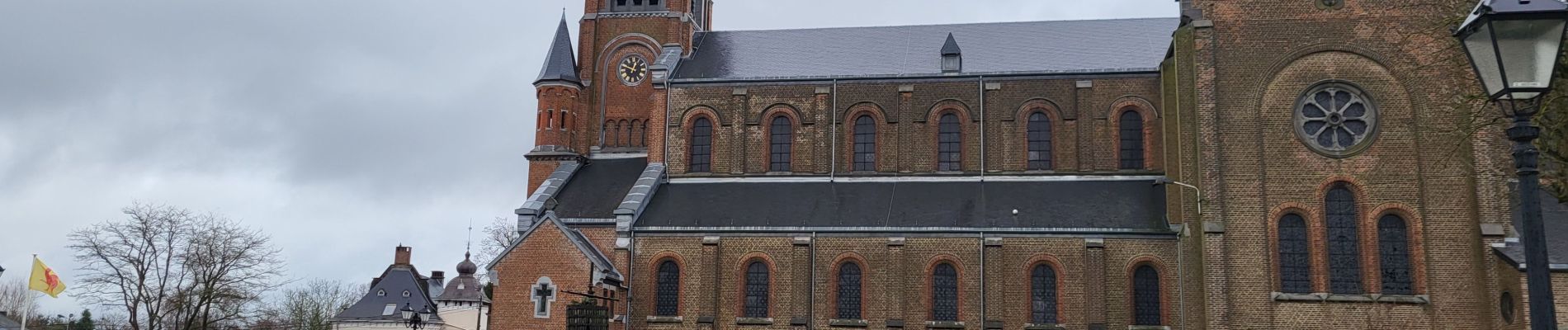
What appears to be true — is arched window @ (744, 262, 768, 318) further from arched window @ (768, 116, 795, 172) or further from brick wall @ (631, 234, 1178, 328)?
arched window @ (768, 116, 795, 172)

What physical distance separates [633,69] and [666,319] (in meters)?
10.3

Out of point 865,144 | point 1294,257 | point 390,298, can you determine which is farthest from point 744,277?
point 390,298

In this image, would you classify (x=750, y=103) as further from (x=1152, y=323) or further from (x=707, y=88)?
(x=1152, y=323)

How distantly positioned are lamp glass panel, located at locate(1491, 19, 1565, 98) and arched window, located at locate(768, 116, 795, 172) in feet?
86.5

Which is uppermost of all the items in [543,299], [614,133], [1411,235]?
[614,133]

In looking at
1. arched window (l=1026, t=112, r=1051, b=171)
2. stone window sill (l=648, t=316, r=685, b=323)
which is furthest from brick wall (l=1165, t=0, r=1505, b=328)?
stone window sill (l=648, t=316, r=685, b=323)

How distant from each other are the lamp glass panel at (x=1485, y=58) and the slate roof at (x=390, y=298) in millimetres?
60450

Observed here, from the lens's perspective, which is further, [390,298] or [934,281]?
[390,298]

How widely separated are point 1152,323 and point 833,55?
12640mm

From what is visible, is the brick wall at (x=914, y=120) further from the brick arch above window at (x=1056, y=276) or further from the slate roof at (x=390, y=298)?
the slate roof at (x=390, y=298)

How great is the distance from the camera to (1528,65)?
25.5 ft

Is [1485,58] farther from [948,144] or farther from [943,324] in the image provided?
[948,144]

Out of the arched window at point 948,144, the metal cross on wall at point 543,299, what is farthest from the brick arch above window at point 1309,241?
the metal cross on wall at point 543,299

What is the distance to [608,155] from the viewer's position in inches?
1469
